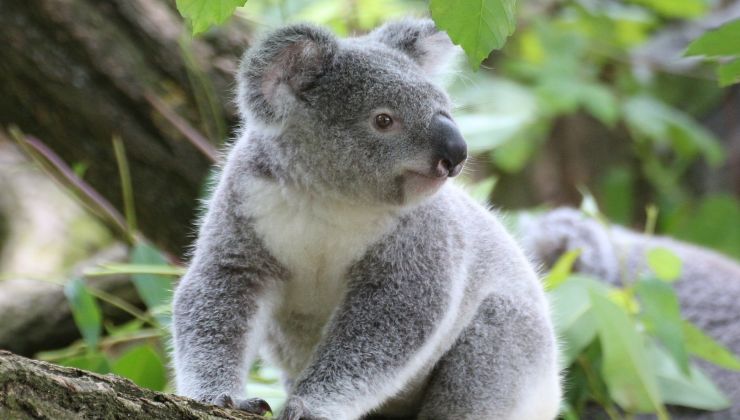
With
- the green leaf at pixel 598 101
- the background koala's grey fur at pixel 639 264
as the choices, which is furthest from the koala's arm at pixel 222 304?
the green leaf at pixel 598 101

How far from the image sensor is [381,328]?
255 centimetres

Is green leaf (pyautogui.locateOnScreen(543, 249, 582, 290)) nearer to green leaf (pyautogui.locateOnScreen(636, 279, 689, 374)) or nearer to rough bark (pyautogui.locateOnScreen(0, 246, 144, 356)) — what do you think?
green leaf (pyautogui.locateOnScreen(636, 279, 689, 374))

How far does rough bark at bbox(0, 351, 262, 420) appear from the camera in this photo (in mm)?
1684

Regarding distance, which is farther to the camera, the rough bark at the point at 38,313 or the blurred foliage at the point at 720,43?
the rough bark at the point at 38,313

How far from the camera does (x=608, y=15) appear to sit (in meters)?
7.23

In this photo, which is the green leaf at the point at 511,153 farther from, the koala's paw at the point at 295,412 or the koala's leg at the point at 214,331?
the koala's paw at the point at 295,412

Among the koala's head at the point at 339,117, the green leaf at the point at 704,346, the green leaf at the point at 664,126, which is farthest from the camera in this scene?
the green leaf at the point at 664,126

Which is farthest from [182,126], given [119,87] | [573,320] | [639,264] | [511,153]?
[511,153]

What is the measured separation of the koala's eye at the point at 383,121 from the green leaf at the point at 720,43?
90 centimetres

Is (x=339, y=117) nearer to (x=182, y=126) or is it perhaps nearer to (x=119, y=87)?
(x=182, y=126)

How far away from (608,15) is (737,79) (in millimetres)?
5549

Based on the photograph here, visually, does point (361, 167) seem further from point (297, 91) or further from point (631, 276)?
point (631, 276)

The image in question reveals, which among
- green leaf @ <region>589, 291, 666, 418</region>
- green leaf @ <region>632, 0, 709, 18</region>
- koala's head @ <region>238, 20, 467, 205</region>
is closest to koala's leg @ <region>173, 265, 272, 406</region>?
koala's head @ <region>238, 20, 467, 205</region>

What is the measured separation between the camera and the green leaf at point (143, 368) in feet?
11.4
